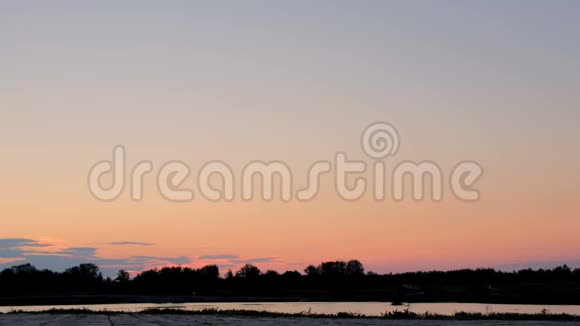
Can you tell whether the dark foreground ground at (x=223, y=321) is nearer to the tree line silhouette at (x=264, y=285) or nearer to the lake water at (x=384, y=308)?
the lake water at (x=384, y=308)

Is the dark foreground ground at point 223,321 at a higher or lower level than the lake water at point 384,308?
higher

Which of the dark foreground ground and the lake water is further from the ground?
the dark foreground ground

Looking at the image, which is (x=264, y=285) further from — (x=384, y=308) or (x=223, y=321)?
(x=223, y=321)

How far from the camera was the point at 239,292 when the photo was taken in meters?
165

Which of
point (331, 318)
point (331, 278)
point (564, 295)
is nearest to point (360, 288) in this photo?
point (331, 278)

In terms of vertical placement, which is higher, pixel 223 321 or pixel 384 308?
pixel 223 321

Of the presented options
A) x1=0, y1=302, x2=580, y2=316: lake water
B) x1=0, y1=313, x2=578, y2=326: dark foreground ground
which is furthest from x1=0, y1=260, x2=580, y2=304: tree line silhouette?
x1=0, y1=313, x2=578, y2=326: dark foreground ground

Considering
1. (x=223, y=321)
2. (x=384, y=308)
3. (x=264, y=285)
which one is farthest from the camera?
(x=264, y=285)

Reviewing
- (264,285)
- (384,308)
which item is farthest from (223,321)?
(264,285)

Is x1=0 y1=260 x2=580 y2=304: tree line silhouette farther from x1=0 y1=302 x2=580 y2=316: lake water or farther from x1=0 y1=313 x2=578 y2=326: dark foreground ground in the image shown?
x1=0 y1=313 x2=578 y2=326: dark foreground ground

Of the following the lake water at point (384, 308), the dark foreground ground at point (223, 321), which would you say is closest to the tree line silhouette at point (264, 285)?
the lake water at point (384, 308)

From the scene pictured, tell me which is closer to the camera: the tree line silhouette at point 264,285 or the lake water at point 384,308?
the lake water at point 384,308

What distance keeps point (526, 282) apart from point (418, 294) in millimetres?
Result: 47594

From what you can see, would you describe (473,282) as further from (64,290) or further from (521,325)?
(521,325)
